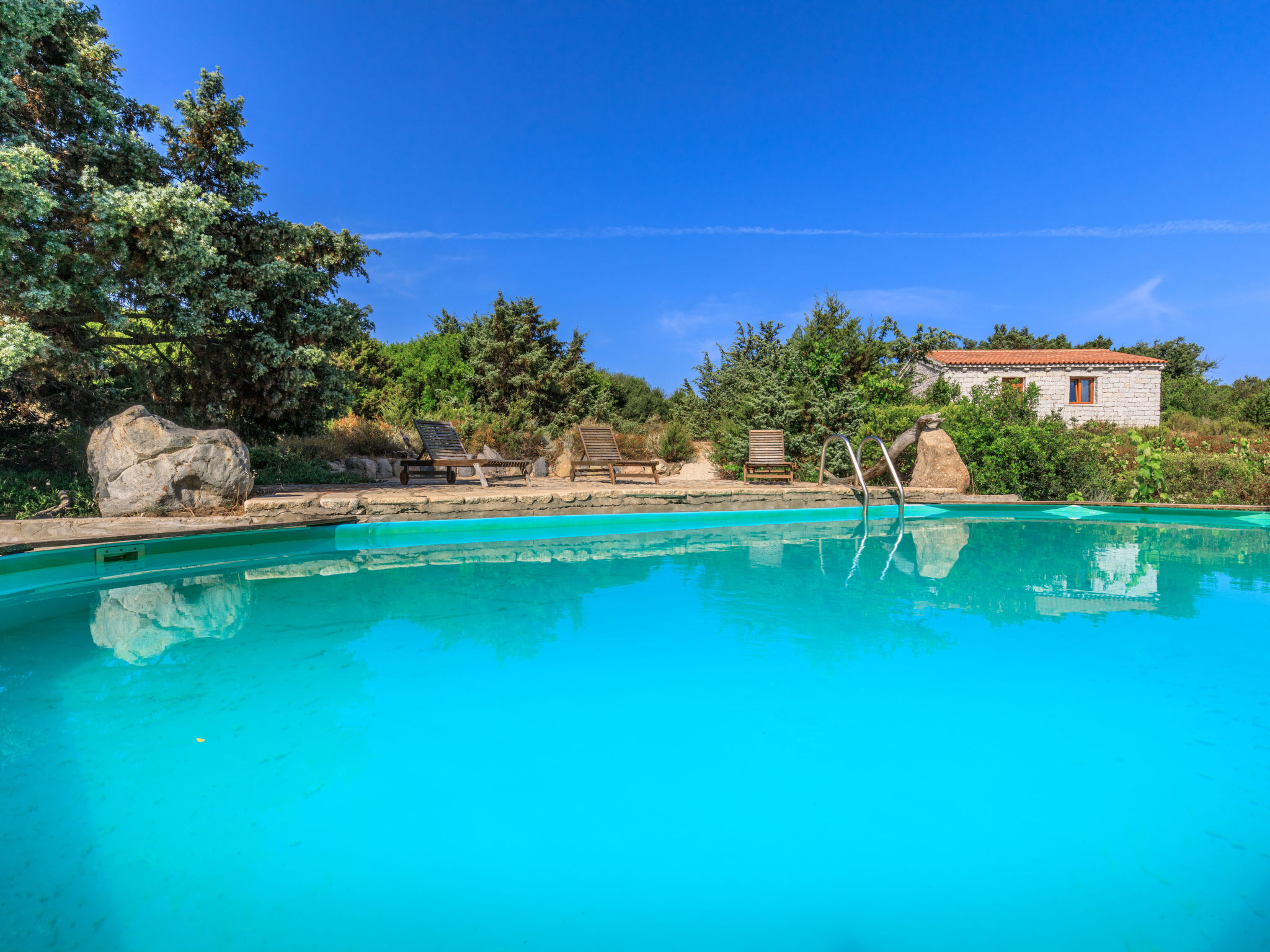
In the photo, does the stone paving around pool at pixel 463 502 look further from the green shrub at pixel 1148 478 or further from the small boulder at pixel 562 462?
the green shrub at pixel 1148 478

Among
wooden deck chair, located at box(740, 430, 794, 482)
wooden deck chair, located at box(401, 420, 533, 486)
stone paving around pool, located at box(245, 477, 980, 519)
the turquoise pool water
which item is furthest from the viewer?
wooden deck chair, located at box(740, 430, 794, 482)

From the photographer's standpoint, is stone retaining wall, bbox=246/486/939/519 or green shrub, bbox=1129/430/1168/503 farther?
green shrub, bbox=1129/430/1168/503

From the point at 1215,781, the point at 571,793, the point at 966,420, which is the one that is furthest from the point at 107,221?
the point at 966,420

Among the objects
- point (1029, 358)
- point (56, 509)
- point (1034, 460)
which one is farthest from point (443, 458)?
point (1029, 358)

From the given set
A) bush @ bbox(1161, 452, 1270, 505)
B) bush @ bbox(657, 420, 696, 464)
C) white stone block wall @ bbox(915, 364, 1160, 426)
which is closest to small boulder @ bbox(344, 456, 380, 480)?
bush @ bbox(657, 420, 696, 464)

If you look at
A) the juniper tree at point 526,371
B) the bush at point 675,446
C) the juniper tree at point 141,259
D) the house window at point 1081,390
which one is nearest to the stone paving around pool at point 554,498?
the juniper tree at point 141,259

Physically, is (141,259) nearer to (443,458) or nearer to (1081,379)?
(443,458)

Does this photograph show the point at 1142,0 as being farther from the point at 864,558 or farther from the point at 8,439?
the point at 8,439

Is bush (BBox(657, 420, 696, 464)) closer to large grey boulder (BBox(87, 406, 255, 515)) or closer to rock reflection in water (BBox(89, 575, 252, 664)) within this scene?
large grey boulder (BBox(87, 406, 255, 515))

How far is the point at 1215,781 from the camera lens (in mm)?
2096

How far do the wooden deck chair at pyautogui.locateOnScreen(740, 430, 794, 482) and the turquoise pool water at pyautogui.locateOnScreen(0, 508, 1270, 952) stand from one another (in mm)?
6129

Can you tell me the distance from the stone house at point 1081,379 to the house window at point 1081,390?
0.06ft

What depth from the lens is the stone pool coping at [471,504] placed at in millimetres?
5465

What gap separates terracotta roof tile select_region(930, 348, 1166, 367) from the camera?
2248cm
